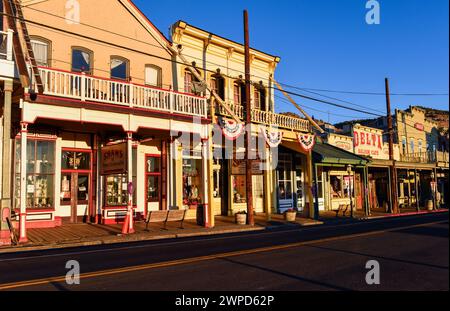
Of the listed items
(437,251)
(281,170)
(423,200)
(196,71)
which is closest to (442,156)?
(423,200)

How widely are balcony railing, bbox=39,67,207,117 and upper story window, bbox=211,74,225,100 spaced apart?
4511 mm

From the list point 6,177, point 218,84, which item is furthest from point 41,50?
point 218,84

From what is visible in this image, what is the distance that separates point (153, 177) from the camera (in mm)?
20453

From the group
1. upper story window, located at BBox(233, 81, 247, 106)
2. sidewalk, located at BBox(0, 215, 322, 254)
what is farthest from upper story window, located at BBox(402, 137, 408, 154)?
sidewalk, located at BBox(0, 215, 322, 254)

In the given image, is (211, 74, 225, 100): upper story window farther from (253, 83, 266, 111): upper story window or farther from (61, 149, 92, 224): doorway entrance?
A: (61, 149, 92, 224): doorway entrance

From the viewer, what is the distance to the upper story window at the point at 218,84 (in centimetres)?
2354

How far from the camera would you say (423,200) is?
133ft

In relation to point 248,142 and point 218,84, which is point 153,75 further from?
point 248,142

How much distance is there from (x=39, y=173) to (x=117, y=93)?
4412 mm

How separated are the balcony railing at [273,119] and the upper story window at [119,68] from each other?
475cm

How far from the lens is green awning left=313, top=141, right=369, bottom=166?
85.2ft

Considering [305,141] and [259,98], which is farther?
[259,98]
